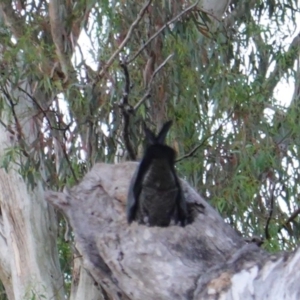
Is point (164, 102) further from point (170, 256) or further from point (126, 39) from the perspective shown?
point (170, 256)

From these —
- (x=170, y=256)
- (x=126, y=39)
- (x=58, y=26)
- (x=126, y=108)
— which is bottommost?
(x=170, y=256)

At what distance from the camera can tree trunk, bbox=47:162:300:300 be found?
114 inches

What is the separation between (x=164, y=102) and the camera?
19.0 feet

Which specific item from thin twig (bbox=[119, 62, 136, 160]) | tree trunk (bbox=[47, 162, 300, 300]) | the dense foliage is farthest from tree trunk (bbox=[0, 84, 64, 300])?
tree trunk (bbox=[47, 162, 300, 300])

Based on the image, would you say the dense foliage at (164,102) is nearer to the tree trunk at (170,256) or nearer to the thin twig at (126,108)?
the thin twig at (126,108)

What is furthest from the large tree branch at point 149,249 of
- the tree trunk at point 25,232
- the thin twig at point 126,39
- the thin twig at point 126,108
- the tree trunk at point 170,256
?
the tree trunk at point 25,232

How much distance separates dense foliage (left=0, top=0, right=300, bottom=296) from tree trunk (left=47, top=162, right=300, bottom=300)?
1.78 m

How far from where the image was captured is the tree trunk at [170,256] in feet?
9.50

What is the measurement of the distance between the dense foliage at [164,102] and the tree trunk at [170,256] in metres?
1.78

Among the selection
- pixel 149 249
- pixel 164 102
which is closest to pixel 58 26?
pixel 164 102

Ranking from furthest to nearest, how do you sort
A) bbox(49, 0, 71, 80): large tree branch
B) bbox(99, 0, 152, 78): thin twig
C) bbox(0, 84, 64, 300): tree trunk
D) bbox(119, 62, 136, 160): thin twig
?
bbox(0, 84, 64, 300): tree trunk
bbox(49, 0, 71, 80): large tree branch
bbox(99, 0, 152, 78): thin twig
bbox(119, 62, 136, 160): thin twig

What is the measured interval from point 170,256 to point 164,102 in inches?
104

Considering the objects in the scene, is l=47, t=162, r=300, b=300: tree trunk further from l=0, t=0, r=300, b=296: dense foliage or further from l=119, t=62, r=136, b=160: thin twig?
l=0, t=0, r=300, b=296: dense foliage

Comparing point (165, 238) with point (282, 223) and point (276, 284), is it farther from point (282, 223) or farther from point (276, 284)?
point (282, 223)
